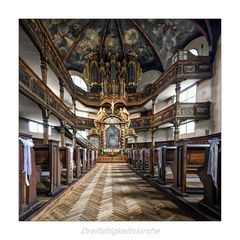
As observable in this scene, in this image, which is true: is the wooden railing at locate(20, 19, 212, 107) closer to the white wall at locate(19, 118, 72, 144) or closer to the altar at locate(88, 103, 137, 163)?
the altar at locate(88, 103, 137, 163)

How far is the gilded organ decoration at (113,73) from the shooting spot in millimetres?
16812

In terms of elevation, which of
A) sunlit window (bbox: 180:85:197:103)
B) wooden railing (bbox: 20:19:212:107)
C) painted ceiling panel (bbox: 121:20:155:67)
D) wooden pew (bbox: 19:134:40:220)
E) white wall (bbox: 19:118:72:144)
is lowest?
wooden pew (bbox: 19:134:40:220)

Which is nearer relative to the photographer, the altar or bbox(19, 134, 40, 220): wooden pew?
bbox(19, 134, 40, 220): wooden pew

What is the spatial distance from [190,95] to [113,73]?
7.50 meters

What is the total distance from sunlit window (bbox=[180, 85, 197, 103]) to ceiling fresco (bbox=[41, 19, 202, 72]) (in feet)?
8.68

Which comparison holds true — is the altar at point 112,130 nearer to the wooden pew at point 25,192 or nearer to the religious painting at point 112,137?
the religious painting at point 112,137

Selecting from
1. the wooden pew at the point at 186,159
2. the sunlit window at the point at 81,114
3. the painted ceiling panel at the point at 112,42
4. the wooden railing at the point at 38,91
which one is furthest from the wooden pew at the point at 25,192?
the sunlit window at the point at 81,114

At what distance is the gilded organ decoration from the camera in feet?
55.2

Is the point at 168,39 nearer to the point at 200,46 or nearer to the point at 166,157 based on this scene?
the point at 200,46

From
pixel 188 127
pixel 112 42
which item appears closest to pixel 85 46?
pixel 112 42

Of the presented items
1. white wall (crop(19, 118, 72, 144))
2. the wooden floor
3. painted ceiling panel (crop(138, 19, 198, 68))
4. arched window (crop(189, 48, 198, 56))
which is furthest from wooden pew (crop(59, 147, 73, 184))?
arched window (crop(189, 48, 198, 56))

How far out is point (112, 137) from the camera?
17906mm

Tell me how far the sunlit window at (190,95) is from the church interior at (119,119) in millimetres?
68
